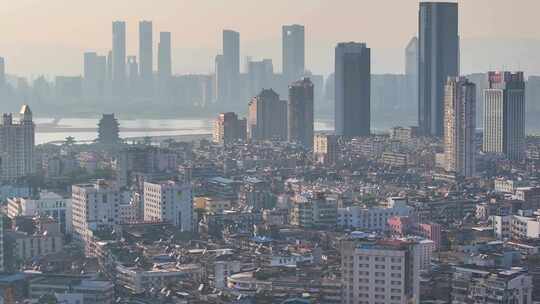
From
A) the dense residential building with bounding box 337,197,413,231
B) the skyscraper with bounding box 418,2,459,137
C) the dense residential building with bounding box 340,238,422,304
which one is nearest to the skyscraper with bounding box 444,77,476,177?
the dense residential building with bounding box 337,197,413,231

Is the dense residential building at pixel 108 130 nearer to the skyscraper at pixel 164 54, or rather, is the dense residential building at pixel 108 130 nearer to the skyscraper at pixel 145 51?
the skyscraper at pixel 145 51

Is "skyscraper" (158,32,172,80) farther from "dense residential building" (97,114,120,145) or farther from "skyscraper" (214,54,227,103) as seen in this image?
"dense residential building" (97,114,120,145)

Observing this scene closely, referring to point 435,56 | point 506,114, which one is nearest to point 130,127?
point 435,56

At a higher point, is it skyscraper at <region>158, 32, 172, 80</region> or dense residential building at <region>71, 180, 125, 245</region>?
skyscraper at <region>158, 32, 172, 80</region>

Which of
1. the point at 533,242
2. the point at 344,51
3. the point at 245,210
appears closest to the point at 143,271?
the point at 533,242

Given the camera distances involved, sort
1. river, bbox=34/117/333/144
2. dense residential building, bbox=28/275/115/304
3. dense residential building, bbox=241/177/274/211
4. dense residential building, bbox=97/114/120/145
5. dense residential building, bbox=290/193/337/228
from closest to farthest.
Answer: dense residential building, bbox=28/275/115/304 → dense residential building, bbox=290/193/337/228 → dense residential building, bbox=241/177/274/211 → dense residential building, bbox=97/114/120/145 → river, bbox=34/117/333/144

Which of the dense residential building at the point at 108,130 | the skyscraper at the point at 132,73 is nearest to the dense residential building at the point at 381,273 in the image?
the dense residential building at the point at 108,130

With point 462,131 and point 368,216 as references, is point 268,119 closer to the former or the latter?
point 462,131
